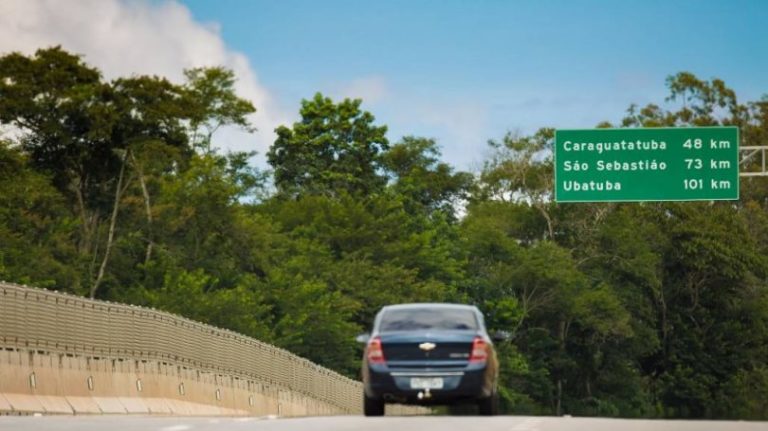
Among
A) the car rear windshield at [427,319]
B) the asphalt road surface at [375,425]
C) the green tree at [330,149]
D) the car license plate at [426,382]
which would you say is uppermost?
the green tree at [330,149]

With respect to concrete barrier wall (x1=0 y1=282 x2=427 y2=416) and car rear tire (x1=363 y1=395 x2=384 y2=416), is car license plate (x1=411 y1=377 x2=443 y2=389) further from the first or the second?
concrete barrier wall (x1=0 y1=282 x2=427 y2=416)

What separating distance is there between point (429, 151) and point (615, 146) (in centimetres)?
7108

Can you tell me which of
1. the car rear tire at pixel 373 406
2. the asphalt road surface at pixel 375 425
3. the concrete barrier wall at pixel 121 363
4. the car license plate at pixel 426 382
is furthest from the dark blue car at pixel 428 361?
the concrete barrier wall at pixel 121 363

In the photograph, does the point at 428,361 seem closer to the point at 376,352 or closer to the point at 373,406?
the point at 376,352

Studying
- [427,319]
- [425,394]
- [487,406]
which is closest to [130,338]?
[427,319]

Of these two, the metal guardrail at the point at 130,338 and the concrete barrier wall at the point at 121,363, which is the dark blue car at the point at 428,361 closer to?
the concrete barrier wall at the point at 121,363

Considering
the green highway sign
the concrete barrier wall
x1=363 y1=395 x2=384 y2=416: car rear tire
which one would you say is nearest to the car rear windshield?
x1=363 y1=395 x2=384 y2=416: car rear tire

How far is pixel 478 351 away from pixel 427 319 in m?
0.94

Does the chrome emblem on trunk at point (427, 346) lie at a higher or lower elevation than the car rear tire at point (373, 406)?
higher

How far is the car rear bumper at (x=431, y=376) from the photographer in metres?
25.8

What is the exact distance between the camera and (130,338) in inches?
1476

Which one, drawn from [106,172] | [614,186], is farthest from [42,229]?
[614,186]

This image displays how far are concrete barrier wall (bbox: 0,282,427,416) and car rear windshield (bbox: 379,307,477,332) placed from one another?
5392 millimetres

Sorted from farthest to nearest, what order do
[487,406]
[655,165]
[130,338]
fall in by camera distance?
[655,165], [130,338], [487,406]
